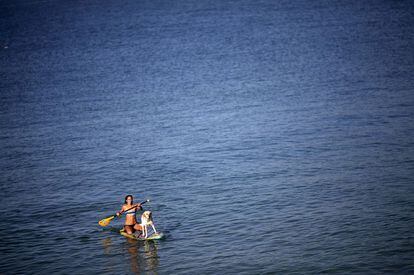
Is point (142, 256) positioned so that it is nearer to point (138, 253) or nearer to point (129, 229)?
point (138, 253)

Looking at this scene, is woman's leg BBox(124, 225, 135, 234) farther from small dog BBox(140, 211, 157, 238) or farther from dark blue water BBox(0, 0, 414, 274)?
small dog BBox(140, 211, 157, 238)

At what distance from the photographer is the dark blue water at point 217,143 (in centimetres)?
2878

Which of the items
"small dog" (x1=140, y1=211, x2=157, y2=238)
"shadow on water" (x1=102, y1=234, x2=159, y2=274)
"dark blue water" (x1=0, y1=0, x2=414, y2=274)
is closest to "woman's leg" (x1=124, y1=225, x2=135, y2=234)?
"shadow on water" (x1=102, y1=234, x2=159, y2=274)

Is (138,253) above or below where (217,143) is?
Result: below

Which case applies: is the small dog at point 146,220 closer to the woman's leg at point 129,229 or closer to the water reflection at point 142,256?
the water reflection at point 142,256

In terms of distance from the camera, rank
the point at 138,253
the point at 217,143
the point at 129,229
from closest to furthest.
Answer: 1. the point at 138,253
2. the point at 129,229
3. the point at 217,143

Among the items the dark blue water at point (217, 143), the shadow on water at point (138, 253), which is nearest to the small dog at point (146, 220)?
the shadow on water at point (138, 253)

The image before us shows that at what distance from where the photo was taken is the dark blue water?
28781 millimetres

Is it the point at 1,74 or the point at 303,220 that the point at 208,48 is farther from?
the point at 303,220

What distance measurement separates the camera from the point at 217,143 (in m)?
49.9

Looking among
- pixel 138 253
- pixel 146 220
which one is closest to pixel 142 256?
pixel 138 253

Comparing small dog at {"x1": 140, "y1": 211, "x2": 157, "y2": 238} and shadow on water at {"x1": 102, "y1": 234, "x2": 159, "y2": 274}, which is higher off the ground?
small dog at {"x1": 140, "y1": 211, "x2": 157, "y2": 238}

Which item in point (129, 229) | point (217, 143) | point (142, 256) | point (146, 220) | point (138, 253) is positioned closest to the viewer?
point (142, 256)

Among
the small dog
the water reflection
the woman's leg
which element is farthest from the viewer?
the woman's leg
